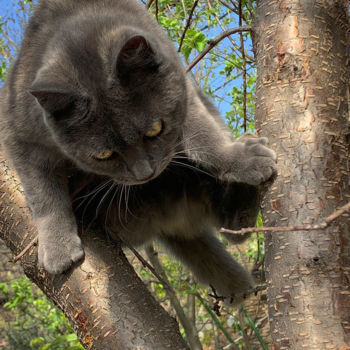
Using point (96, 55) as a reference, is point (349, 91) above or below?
below

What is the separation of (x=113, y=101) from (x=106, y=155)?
179 mm

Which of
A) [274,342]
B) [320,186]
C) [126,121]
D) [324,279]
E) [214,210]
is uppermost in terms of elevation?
[126,121]

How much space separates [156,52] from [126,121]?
0.73ft

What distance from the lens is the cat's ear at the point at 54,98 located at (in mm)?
1146

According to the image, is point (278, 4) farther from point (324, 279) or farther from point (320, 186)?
point (324, 279)

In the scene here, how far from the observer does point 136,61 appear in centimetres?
126

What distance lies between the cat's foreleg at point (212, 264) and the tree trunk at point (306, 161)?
28.6 inches

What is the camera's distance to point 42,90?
3.74ft

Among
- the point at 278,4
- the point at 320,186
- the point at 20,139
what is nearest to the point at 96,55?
the point at 20,139

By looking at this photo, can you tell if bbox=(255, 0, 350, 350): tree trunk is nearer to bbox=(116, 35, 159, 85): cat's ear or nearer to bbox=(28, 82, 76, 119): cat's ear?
bbox=(116, 35, 159, 85): cat's ear

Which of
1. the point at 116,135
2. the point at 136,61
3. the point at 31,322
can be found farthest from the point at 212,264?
the point at 31,322

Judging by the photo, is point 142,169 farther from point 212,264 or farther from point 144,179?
point 212,264

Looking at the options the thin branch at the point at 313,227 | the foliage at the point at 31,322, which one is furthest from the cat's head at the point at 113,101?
the foliage at the point at 31,322

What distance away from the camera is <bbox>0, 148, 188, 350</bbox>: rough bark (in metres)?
1.21
